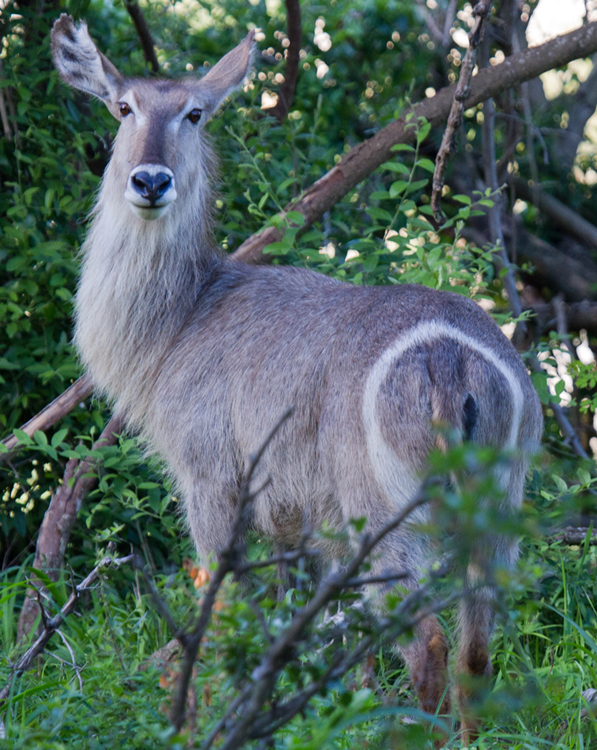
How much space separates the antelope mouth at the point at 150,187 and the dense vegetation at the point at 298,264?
75 centimetres

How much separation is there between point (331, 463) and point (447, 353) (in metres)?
0.50

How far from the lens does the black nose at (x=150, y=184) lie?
292 cm

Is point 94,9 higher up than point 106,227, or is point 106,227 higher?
point 94,9

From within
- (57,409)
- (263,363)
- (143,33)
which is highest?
(143,33)

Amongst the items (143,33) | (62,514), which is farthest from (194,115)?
(62,514)

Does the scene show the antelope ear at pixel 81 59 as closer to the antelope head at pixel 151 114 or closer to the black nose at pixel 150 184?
the antelope head at pixel 151 114

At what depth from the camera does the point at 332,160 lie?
Result: 16.5ft

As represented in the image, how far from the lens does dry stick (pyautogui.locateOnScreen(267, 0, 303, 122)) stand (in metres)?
4.53

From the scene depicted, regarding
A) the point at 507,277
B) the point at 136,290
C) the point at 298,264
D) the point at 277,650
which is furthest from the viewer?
the point at 507,277

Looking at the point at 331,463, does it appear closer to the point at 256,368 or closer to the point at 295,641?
the point at 256,368

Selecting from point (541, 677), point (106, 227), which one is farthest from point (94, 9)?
point (541, 677)

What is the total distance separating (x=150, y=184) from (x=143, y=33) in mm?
2164

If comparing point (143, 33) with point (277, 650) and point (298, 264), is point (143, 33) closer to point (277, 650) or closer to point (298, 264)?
point (298, 264)

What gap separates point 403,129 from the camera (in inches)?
161
